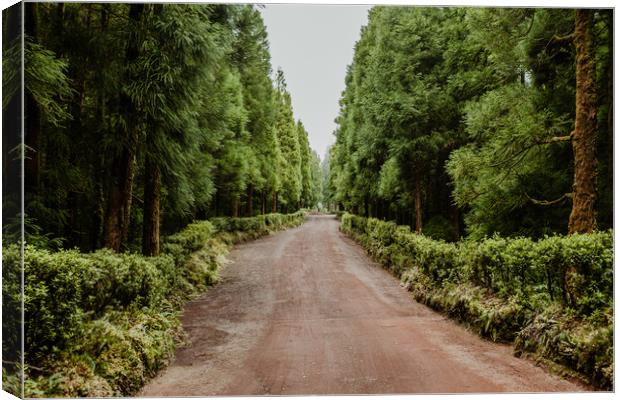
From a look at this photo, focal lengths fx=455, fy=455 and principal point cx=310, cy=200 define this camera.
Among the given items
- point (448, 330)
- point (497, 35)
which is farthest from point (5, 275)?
point (497, 35)

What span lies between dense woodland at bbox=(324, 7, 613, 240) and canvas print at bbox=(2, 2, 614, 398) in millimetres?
45

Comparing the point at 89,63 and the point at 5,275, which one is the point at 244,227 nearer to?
the point at 89,63

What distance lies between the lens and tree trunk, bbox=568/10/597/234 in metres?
5.93

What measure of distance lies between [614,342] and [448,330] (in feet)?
7.93

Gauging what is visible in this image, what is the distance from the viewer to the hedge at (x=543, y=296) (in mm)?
4758

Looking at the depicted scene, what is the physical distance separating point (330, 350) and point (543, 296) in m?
2.78

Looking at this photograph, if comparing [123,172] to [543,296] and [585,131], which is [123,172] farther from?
[585,131]

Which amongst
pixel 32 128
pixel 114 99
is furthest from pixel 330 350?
pixel 114 99

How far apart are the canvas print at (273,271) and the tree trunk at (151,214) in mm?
63

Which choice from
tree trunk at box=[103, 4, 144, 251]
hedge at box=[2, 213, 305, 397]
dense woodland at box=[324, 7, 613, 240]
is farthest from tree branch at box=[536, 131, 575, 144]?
tree trunk at box=[103, 4, 144, 251]

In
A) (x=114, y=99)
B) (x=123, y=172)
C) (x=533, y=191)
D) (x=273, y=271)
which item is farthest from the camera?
(x=273, y=271)

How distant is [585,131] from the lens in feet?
19.7

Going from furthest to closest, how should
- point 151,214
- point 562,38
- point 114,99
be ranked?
1. point 151,214
2. point 114,99
3. point 562,38

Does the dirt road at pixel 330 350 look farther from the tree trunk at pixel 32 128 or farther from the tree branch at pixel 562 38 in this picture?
the tree branch at pixel 562 38
